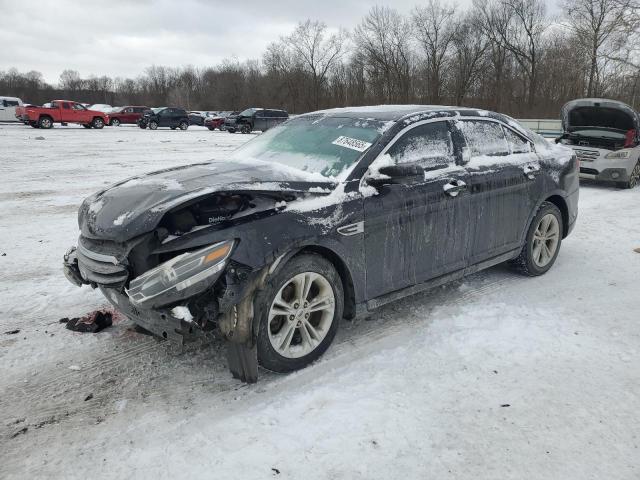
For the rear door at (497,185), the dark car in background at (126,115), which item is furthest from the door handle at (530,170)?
the dark car in background at (126,115)

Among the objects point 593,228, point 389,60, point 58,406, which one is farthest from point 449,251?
point 389,60

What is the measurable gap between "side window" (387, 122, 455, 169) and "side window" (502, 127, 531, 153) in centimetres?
94

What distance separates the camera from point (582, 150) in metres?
10.7

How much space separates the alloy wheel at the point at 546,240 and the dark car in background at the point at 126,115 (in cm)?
3766

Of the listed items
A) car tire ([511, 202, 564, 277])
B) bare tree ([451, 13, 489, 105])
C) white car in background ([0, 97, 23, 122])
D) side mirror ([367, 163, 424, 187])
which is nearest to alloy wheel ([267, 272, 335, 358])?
side mirror ([367, 163, 424, 187])

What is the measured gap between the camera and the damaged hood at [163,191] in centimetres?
Result: 296

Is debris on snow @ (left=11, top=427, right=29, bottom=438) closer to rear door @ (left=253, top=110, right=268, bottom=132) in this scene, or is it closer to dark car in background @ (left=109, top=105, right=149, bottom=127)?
rear door @ (left=253, top=110, right=268, bottom=132)

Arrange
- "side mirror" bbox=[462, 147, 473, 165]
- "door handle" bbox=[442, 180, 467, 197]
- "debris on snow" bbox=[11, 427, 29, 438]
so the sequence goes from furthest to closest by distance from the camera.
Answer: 1. "side mirror" bbox=[462, 147, 473, 165]
2. "door handle" bbox=[442, 180, 467, 197]
3. "debris on snow" bbox=[11, 427, 29, 438]

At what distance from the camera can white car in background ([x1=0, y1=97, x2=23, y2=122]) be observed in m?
35.7

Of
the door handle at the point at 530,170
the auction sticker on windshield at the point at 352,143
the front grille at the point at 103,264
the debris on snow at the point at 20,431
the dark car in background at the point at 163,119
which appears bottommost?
the debris on snow at the point at 20,431

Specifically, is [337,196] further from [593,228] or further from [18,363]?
[593,228]

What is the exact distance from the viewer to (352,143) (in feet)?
12.5

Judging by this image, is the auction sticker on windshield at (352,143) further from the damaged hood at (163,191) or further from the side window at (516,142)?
Answer: the side window at (516,142)

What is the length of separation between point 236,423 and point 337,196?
1.58 metres
